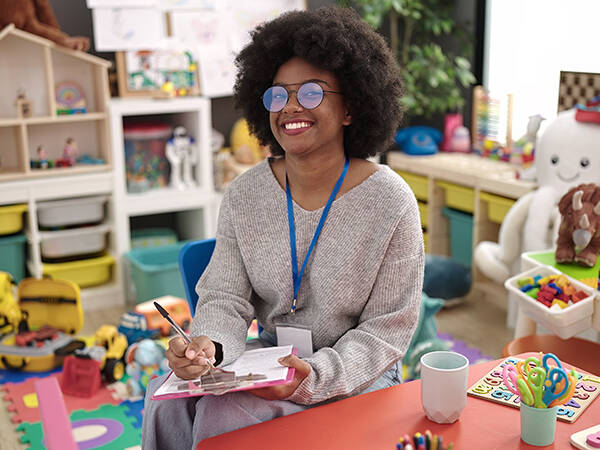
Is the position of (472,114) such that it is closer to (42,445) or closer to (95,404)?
(95,404)

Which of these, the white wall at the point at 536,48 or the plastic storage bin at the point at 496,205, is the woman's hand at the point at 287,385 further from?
the white wall at the point at 536,48

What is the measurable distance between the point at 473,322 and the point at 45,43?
7.03 ft

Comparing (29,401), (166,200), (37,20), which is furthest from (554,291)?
(37,20)

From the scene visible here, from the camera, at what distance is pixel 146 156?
11.4 ft

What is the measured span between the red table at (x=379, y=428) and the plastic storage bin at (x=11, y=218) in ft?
7.52

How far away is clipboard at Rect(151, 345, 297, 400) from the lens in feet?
3.91

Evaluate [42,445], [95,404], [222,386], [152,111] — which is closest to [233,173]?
[152,111]

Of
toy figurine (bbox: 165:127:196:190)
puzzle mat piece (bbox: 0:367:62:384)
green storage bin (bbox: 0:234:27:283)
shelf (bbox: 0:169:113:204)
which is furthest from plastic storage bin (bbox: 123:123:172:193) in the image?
puzzle mat piece (bbox: 0:367:62:384)

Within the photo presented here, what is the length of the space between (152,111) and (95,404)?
1.43m

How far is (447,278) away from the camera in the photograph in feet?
10.2

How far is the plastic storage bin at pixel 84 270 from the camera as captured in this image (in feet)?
10.7

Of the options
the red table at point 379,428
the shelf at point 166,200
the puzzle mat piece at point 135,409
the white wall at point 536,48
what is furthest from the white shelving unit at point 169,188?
the red table at point 379,428

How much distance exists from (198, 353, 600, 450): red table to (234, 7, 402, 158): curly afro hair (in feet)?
2.19

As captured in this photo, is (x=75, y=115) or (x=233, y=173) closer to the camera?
(x=75, y=115)
